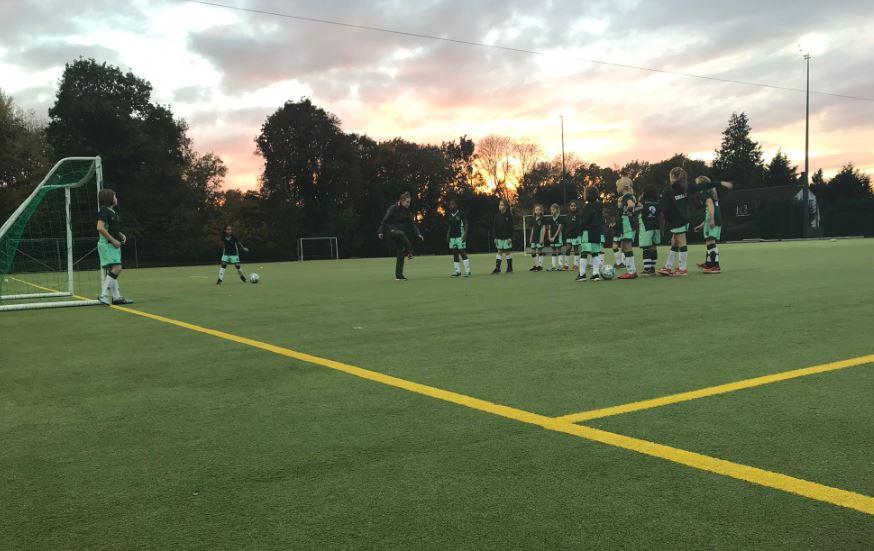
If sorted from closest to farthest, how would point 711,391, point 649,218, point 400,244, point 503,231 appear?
point 711,391 < point 649,218 < point 400,244 < point 503,231

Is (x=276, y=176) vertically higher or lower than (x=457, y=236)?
higher

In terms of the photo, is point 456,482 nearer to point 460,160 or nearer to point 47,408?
point 47,408

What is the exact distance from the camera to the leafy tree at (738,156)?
99.7 meters

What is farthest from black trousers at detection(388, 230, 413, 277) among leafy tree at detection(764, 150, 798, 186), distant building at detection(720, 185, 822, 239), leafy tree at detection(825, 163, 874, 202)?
leafy tree at detection(764, 150, 798, 186)

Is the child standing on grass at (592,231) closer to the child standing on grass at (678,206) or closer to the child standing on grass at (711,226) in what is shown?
the child standing on grass at (678,206)

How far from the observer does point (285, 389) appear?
450 centimetres

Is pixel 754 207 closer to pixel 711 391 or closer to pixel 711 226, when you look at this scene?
pixel 711 226

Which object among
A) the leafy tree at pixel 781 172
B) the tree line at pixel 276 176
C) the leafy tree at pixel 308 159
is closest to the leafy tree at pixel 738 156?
the leafy tree at pixel 781 172

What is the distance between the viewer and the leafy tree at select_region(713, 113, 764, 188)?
99.7 meters

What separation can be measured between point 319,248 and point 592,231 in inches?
1648

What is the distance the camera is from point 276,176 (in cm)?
5881

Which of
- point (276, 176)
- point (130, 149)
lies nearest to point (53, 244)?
point (130, 149)

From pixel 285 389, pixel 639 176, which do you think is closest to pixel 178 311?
pixel 285 389

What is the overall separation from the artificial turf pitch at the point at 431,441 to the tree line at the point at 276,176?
1881 inches
